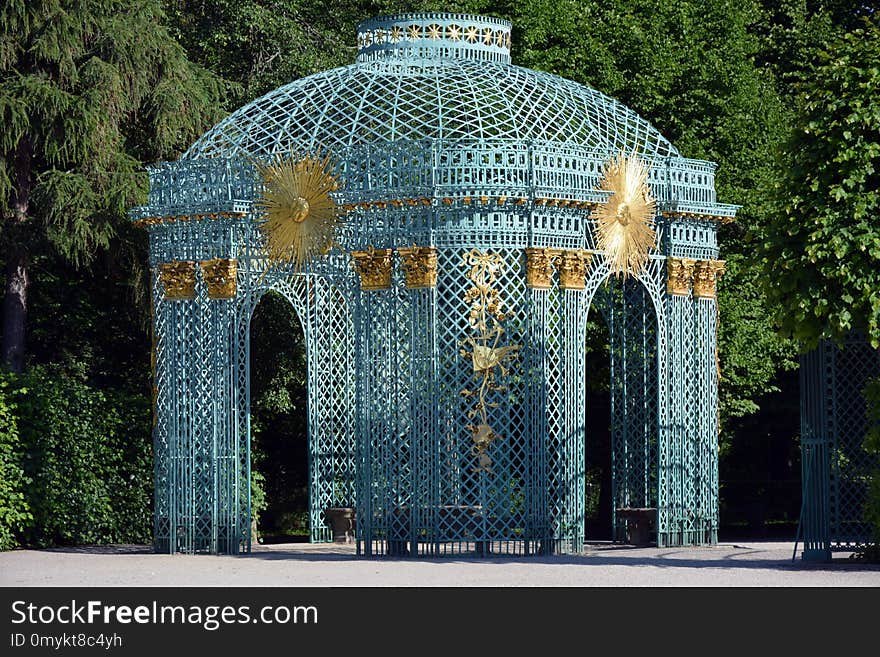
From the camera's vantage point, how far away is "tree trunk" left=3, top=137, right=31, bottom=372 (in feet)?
105

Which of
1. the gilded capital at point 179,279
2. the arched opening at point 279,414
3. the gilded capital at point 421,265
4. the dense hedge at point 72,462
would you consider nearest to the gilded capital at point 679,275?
the gilded capital at point 421,265

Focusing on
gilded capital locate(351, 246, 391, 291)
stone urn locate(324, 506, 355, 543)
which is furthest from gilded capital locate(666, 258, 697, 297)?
stone urn locate(324, 506, 355, 543)

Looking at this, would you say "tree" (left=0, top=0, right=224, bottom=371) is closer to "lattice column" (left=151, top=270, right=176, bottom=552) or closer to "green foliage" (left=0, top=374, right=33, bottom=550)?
"green foliage" (left=0, top=374, right=33, bottom=550)

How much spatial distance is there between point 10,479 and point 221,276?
5267 mm

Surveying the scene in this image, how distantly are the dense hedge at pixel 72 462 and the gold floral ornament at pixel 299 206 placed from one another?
215 inches

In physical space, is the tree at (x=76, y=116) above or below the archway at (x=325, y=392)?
above

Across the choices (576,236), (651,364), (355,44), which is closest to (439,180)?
(576,236)

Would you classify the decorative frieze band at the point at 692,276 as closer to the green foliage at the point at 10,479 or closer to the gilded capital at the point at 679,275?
the gilded capital at the point at 679,275

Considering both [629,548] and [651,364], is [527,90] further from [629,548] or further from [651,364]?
[629,548]

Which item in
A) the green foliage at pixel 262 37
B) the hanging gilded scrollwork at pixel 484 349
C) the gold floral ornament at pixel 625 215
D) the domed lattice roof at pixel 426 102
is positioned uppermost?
the green foliage at pixel 262 37

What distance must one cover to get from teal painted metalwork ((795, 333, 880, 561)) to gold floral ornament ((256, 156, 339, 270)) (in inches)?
268

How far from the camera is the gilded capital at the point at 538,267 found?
Answer: 77.3 ft

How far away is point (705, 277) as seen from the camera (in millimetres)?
26391

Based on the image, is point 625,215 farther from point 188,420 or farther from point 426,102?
point 188,420
